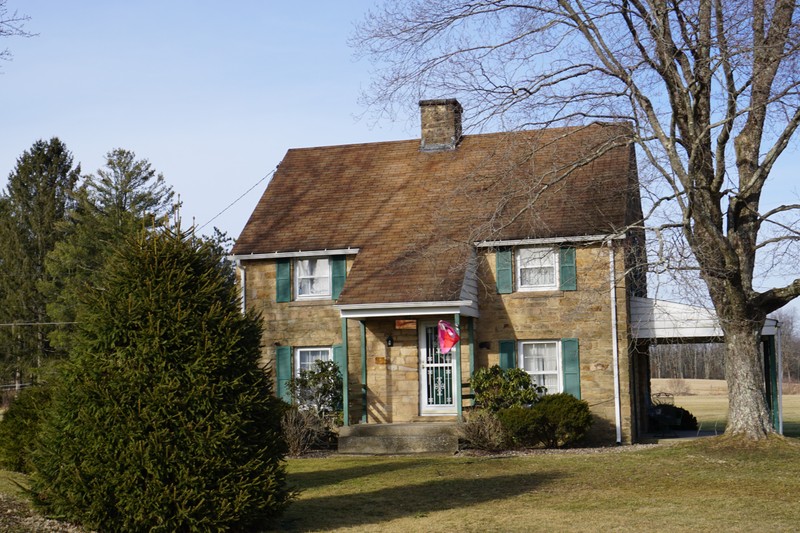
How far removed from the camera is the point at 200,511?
9086 mm

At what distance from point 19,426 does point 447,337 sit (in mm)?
Result: 8563

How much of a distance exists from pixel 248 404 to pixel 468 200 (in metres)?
12.9

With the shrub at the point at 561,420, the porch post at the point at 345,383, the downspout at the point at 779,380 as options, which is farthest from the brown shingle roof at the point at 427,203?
the downspout at the point at 779,380

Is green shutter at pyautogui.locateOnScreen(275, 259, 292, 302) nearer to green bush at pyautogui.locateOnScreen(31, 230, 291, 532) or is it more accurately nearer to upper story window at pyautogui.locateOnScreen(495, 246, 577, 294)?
upper story window at pyautogui.locateOnScreen(495, 246, 577, 294)

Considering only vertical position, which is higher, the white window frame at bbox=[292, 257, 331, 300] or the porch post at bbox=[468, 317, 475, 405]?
the white window frame at bbox=[292, 257, 331, 300]

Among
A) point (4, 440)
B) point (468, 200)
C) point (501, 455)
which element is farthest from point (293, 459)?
point (468, 200)

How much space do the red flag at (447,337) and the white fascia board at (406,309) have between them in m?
0.41

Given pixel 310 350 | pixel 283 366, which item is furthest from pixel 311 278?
pixel 283 366

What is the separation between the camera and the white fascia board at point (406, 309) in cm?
1922

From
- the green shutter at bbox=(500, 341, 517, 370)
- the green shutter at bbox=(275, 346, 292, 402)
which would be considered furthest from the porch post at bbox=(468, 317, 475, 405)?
the green shutter at bbox=(275, 346, 292, 402)

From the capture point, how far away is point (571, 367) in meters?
20.1

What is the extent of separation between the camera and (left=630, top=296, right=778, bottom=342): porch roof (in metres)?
19.6

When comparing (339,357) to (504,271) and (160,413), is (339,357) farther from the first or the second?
(160,413)

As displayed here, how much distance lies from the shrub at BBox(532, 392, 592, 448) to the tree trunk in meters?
3.08
